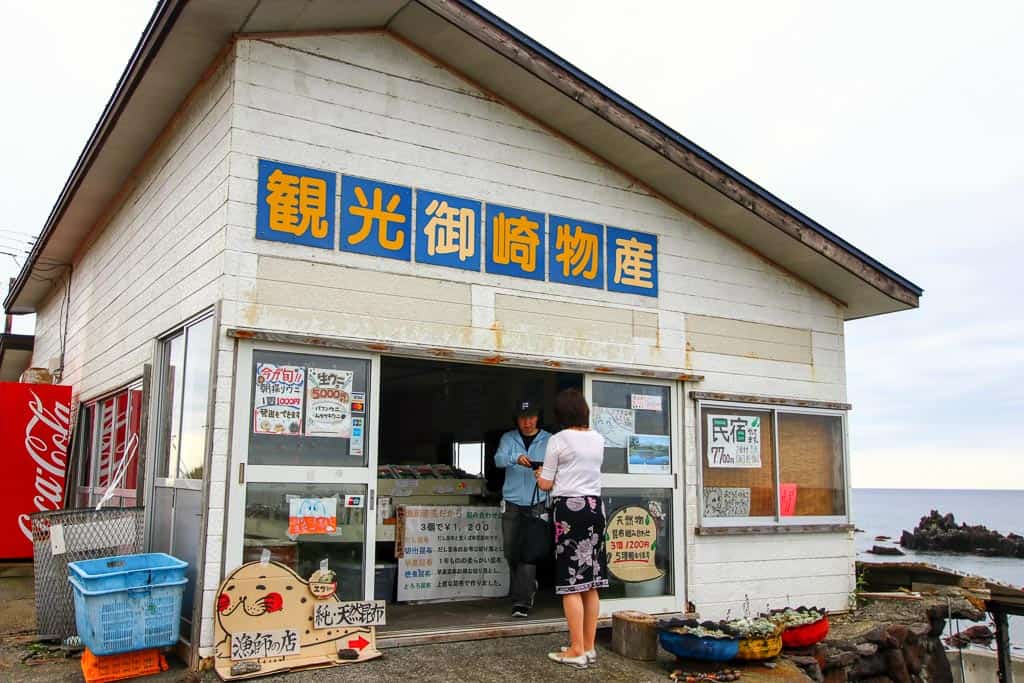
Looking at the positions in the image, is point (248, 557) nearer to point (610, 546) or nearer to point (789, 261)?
point (610, 546)

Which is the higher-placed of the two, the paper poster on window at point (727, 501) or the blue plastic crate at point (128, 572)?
the paper poster on window at point (727, 501)

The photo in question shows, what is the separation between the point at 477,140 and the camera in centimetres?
724

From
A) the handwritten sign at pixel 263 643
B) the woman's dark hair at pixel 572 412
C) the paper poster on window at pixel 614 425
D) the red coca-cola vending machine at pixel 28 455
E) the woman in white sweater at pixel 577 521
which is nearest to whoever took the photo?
the handwritten sign at pixel 263 643

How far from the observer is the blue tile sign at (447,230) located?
6824 millimetres

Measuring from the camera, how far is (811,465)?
351 inches

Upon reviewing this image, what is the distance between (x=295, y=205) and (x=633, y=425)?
11.7ft

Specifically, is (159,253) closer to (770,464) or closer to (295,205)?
(295,205)

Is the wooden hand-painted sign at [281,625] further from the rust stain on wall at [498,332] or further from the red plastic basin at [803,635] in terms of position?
the red plastic basin at [803,635]

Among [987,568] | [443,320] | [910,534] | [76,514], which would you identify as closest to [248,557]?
[76,514]

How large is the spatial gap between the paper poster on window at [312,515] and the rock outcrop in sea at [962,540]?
201ft

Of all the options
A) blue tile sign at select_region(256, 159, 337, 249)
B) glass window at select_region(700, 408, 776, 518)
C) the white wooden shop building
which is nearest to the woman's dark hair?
the white wooden shop building

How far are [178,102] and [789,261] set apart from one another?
19.7 feet

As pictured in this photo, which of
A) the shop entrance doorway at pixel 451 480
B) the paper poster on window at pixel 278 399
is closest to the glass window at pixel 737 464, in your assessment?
the shop entrance doorway at pixel 451 480

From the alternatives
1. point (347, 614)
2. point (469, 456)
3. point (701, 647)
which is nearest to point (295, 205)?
point (347, 614)
